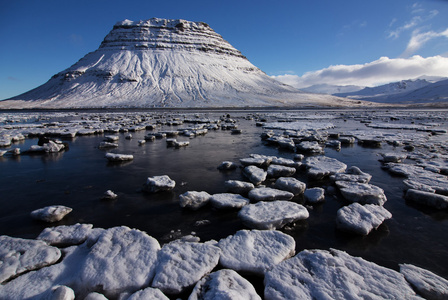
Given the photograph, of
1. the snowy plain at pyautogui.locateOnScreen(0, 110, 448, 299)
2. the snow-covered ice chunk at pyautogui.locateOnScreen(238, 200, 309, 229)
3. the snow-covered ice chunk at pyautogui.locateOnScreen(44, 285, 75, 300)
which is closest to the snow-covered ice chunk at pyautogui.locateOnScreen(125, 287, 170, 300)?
the snowy plain at pyautogui.locateOnScreen(0, 110, 448, 299)

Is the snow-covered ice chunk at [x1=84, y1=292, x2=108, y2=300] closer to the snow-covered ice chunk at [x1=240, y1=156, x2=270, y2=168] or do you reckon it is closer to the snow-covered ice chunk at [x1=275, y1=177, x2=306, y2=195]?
the snow-covered ice chunk at [x1=275, y1=177, x2=306, y2=195]

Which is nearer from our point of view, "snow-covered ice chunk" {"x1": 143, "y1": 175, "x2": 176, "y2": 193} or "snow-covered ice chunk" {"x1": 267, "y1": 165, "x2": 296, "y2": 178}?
"snow-covered ice chunk" {"x1": 143, "y1": 175, "x2": 176, "y2": 193}

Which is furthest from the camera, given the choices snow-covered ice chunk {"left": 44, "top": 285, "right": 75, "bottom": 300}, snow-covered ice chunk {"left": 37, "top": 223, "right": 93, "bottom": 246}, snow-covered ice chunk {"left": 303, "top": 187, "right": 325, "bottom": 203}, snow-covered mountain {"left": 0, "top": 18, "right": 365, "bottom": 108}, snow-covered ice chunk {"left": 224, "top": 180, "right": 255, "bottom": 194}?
snow-covered mountain {"left": 0, "top": 18, "right": 365, "bottom": 108}

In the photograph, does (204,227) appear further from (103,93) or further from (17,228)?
(103,93)

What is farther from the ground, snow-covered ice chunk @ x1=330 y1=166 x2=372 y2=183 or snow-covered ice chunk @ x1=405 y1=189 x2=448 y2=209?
snow-covered ice chunk @ x1=330 y1=166 x2=372 y2=183

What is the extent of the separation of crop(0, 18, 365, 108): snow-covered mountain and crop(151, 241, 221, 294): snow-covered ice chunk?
58003 mm

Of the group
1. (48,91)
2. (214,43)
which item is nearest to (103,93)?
(48,91)

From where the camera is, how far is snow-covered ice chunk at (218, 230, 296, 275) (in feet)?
7.63

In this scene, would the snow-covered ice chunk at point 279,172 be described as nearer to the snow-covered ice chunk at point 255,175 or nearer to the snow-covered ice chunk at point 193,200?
the snow-covered ice chunk at point 255,175

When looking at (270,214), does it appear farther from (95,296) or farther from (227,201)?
(95,296)

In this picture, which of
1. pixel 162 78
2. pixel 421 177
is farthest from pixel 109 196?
pixel 162 78

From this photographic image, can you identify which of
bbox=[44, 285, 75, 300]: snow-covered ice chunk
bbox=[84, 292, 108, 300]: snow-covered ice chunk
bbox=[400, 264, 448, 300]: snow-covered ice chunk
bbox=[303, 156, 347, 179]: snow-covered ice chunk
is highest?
bbox=[44, 285, 75, 300]: snow-covered ice chunk

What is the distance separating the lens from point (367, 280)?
212 cm

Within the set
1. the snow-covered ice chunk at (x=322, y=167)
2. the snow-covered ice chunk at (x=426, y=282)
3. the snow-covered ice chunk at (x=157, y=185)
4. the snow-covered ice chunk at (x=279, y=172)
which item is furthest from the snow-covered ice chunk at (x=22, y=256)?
the snow-covered ice chunk at (x=322, y=167)
